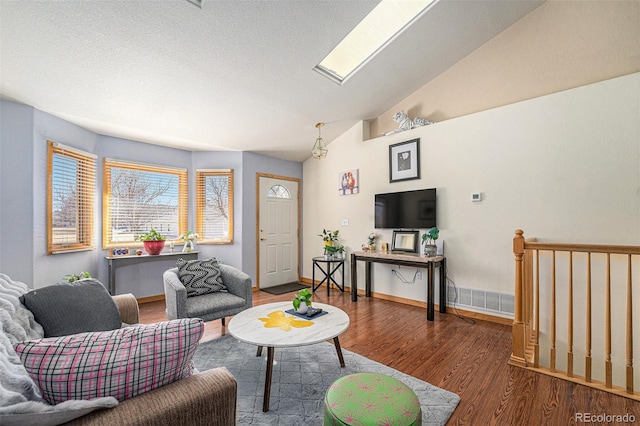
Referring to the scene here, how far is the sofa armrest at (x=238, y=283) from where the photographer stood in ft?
9.24

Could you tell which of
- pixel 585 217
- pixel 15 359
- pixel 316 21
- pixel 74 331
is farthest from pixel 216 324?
pixel 585 217

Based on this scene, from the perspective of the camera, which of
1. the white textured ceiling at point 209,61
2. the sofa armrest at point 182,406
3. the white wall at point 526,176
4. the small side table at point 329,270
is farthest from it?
the small side table at point 329,270

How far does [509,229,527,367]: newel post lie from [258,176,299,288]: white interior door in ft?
12.0

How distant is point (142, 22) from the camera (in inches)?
83.2

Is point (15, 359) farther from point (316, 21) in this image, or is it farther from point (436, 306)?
point (436, 306)

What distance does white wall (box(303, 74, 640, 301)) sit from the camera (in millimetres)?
2570

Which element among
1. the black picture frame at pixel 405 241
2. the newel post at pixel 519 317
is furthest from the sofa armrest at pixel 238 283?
the newel post at pixel 519 317

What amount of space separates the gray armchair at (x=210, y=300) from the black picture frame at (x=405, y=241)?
221 centimetres

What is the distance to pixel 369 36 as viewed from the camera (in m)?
3.06

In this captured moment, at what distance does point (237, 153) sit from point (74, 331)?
352 cm

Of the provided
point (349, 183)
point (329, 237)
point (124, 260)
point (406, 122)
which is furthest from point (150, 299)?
point (406, 122)

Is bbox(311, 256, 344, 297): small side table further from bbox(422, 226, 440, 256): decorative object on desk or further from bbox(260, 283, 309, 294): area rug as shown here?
bbox(422, 226, 440, 256): decorative object on desk

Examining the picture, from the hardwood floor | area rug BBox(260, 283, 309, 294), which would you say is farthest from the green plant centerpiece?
the hardwood floor

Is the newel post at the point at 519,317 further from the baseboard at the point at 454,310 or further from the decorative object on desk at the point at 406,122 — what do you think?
A: the decorative object on desk at the point at 406,122
